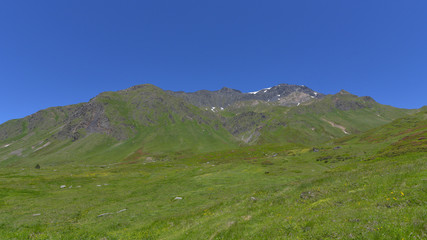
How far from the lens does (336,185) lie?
26688 millimetres

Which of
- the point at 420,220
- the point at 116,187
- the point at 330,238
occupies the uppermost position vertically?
the point at 420,220

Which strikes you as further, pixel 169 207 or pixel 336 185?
pixel 169 207

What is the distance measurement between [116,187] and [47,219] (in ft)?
98.1

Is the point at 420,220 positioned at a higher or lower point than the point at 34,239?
higher

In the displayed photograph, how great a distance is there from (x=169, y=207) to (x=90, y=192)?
29589mm

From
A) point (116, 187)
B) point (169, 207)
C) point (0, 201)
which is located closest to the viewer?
point (169, 207)

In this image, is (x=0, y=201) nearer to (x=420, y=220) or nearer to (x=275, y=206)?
A: (x=275, y=206)

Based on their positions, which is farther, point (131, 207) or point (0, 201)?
point (0, 201)

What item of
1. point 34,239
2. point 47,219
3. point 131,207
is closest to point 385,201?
point 34,239

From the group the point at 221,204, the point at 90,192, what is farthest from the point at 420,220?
the point at 90,192

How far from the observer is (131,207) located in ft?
119

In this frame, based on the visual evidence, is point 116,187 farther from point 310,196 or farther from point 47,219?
point 310,196

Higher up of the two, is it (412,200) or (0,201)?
(412,200)

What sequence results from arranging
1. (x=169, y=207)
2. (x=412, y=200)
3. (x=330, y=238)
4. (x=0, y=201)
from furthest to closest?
1. (x=0, y=201)
2. (x=169, y=207)
3. (x=412, y=200)
4. (x=330, y=238)
